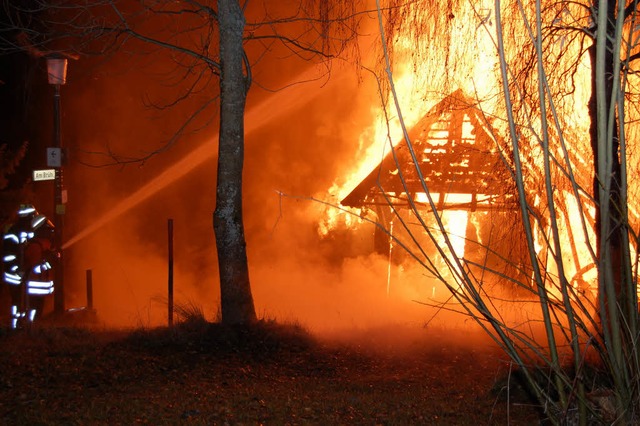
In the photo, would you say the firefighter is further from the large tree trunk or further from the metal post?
the large tree trunk

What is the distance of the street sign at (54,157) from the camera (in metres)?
11.0

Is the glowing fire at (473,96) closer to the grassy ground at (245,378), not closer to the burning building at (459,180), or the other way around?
the burning building at (459,180)

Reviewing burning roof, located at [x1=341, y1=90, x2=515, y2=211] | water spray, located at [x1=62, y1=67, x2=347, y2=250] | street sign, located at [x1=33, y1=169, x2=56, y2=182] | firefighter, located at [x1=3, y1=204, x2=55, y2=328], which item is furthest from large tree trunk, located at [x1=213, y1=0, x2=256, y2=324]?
water spray, located at [x1=62, y1=67, x2=347, y2=250]

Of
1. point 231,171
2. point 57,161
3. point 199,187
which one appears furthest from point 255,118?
point 231,171

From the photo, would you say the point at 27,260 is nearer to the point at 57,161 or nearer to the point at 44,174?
the point at 44,174

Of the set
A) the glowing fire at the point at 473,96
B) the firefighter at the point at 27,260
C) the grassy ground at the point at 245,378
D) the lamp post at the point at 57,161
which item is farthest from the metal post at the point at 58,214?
the glowing fire at the point at 473,96

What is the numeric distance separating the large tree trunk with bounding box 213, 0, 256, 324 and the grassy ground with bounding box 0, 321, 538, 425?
1.36 ft

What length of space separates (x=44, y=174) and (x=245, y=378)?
624 cm

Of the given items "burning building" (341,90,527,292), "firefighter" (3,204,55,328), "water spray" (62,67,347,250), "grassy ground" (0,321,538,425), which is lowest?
"grassy ground" (0,321,538,425)

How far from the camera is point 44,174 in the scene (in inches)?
430

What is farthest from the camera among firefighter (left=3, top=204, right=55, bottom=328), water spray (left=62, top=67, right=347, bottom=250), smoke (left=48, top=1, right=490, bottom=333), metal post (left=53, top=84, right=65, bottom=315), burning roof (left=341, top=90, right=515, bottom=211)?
water spray (left=62, top=67, right=347, bottom=250)

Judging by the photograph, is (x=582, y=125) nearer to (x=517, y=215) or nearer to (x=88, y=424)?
(x=517, y=215)

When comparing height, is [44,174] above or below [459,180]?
above

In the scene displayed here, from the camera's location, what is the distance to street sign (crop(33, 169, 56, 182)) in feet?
35.3
